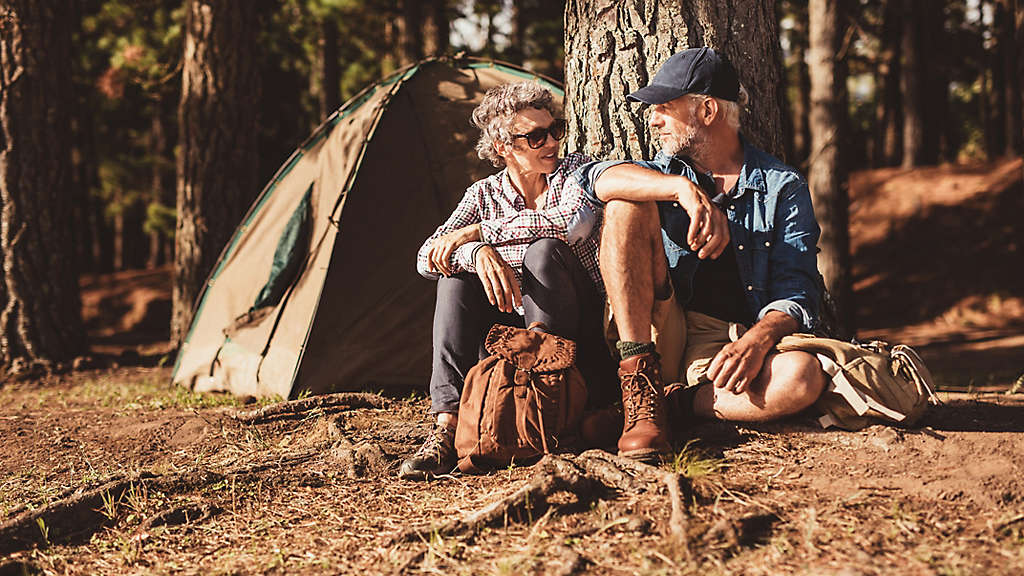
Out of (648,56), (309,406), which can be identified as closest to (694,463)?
(648,56)

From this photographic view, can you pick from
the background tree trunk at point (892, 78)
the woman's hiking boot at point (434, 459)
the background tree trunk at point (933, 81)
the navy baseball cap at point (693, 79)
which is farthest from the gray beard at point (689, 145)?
the background tree trunk at point (892, 78)

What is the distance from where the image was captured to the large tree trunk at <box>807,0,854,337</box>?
8.06 m

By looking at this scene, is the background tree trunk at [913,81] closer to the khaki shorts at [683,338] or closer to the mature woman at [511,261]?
the mature woman at [511,261]

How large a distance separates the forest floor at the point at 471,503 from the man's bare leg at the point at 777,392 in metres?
0.10

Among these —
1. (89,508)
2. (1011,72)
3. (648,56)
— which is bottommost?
(89,508)

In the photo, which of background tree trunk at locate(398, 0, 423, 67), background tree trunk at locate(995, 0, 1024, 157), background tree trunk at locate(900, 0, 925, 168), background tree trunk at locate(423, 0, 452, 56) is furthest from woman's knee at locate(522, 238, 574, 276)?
background tree trunk at locate(900, 0, 925, 168)

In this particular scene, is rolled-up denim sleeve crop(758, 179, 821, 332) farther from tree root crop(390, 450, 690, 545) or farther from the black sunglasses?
the black sunglasses

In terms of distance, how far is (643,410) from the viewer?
9.90ft

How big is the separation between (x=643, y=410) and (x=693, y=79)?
1.23 m

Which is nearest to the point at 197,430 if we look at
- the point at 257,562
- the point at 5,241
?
the point at 257,562

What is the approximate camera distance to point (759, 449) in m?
3.06

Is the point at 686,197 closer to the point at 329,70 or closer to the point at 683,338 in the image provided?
the point at 683,338

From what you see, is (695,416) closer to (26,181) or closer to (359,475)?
(359,475)

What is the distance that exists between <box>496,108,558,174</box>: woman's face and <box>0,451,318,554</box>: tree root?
4.99 feet
